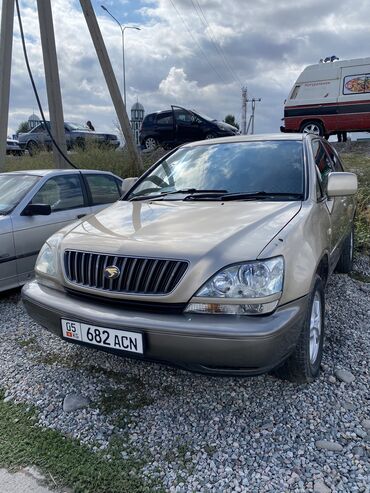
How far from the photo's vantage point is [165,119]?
1369cm

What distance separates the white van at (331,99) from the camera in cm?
1249

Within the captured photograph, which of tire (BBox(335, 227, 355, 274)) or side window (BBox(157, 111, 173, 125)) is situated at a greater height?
side window (BBox(157, 111, 173, 125))

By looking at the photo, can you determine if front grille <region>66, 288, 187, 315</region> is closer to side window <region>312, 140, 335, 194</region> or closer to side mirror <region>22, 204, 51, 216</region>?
side window <region>312, 140, 335, 194</region>

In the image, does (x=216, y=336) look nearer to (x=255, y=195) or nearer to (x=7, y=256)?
(x=255, y=195)

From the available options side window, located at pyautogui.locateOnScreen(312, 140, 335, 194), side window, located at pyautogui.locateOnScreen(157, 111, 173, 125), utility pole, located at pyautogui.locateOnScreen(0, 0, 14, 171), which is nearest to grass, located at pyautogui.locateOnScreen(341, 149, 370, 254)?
side window, located at pyautogui.locateOnScreen(312, 140, 335, 194)

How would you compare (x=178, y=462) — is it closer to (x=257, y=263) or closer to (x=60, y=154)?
(x=257, y=263)

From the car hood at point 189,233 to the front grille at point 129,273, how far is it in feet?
0.11

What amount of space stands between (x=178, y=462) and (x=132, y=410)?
0.50 meters

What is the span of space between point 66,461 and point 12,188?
11.4 feet

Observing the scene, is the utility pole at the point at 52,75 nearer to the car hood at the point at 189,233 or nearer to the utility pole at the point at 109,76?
the utility pole at the point at 109,76

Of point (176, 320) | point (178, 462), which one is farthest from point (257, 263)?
point (178, 462)

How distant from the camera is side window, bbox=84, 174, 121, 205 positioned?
527 cm

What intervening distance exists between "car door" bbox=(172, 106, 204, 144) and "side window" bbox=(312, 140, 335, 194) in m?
9.68

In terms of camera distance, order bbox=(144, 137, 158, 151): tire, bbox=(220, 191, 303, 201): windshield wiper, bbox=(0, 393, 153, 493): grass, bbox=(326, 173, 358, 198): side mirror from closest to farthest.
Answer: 1. bbox=(0, 393, 153, 493): grass
2. bbox=(220, 191, 303, 201): windshield wiper
3. bbox=(326, 173, 358, 198): side mirror
4. bbox=(144, 137, 158, 151): tire
